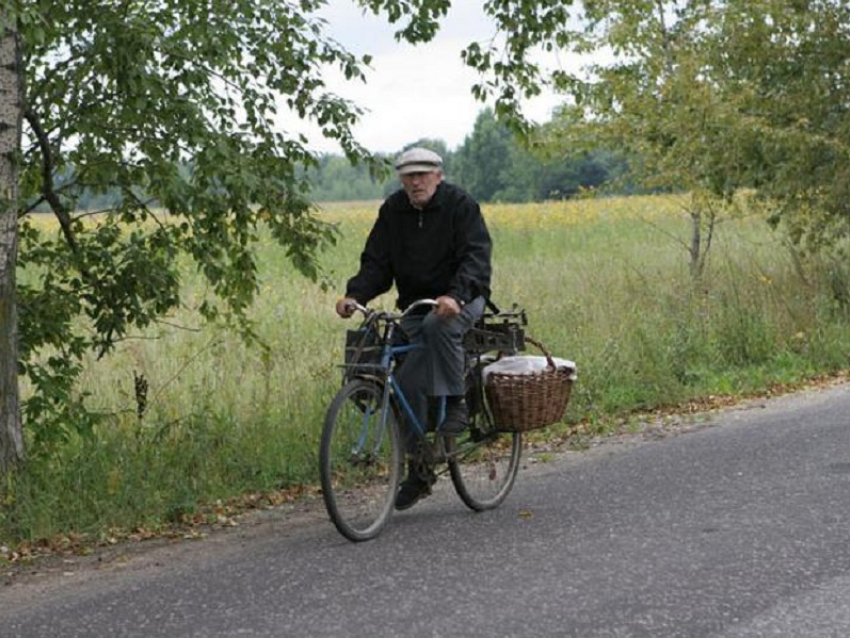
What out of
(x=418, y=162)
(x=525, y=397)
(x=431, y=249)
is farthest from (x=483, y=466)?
(x=418, y=162)

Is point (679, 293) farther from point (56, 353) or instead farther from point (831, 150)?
point (56, 353)

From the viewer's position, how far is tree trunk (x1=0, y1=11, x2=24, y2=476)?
7969 mm

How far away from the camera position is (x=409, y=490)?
7719 mm

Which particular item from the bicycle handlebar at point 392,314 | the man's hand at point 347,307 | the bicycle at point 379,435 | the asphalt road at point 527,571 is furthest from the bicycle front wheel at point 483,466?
the man's hand at point 347,307

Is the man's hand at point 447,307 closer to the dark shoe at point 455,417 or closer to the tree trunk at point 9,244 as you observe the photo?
the dark shoe at point 455,417

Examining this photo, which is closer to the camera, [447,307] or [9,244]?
[447,307]

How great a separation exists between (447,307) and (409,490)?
1102mm

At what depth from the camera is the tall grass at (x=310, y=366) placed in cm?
848

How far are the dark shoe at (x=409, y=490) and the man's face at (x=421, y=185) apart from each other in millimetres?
1482

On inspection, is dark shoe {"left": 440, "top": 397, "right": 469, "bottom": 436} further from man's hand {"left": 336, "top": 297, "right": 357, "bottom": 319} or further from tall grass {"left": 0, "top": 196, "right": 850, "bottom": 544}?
tall grass {"left": 0, "top": 196, "right": 850, "bottom": 544}

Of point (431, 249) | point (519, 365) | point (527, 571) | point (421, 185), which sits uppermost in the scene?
point (421, 185)

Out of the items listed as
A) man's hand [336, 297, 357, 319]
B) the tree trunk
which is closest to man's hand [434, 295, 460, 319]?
man's hand [336, 297, 357, 319]

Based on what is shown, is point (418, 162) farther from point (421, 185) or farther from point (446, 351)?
point (446, 351)

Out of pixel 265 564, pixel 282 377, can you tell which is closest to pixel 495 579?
pixel 265 564
